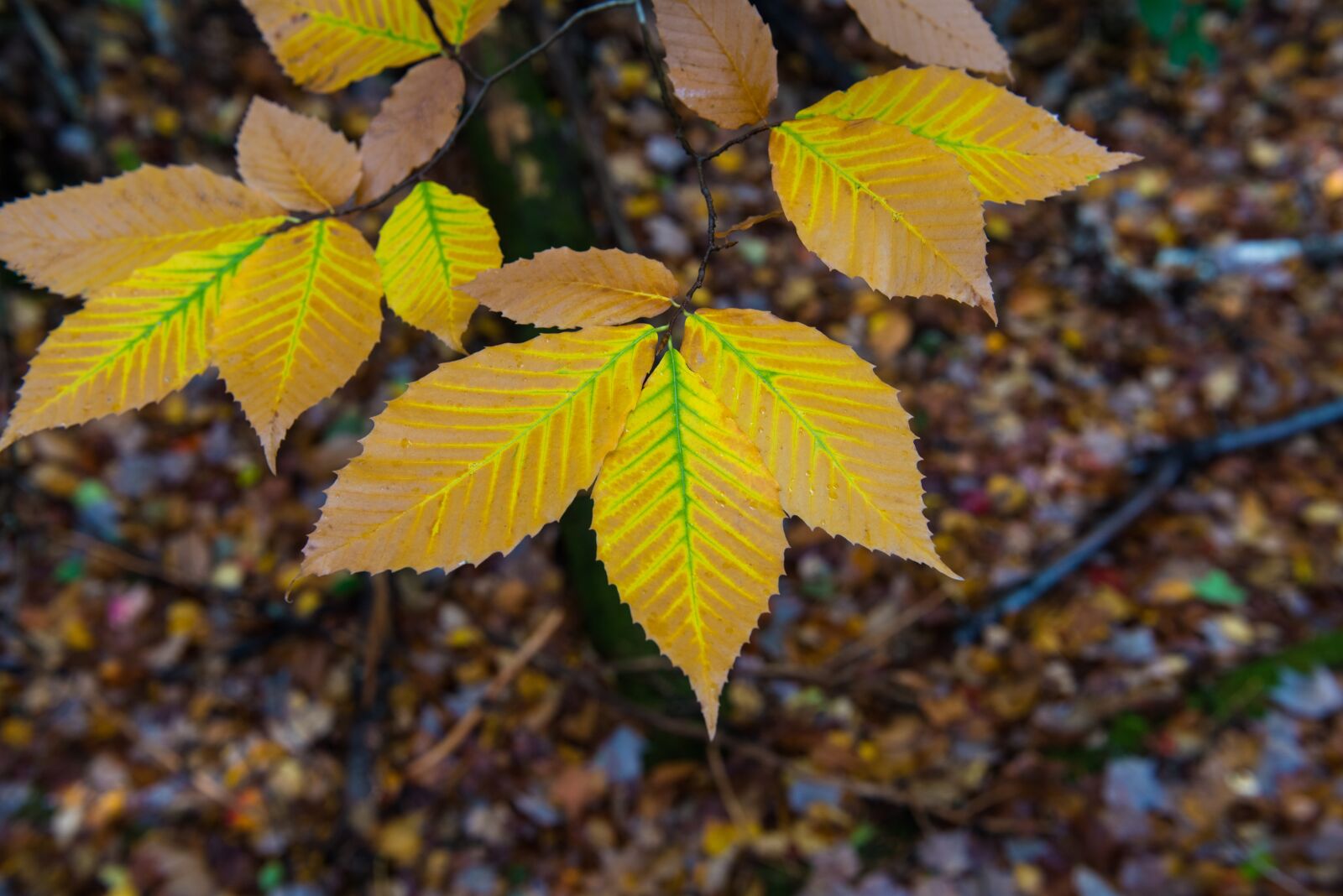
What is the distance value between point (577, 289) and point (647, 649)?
1.35m

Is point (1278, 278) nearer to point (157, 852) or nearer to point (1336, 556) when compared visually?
point (1336, 556)

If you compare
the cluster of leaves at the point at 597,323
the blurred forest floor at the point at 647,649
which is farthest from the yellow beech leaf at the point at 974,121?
the blurred forest floor at the point at 647,649

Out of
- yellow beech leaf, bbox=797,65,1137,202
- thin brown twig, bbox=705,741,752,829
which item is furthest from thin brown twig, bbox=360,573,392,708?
yellow beech leaf, bbox=797,65,1137,202

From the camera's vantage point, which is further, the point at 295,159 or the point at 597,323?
the point at 295,159

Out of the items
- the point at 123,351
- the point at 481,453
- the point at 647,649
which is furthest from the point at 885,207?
the point at 647,649

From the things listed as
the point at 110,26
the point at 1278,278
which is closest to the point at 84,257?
the point at 110,26

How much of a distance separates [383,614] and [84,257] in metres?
1.37

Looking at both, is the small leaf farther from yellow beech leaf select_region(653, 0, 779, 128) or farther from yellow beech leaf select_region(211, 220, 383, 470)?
yellow beech leaf select_region(211, 220, 383, 470)

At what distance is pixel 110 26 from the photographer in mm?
2439

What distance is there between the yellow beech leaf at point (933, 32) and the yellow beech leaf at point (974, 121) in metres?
0.07

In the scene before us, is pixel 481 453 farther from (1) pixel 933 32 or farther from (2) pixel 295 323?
(1) pixel 933 32

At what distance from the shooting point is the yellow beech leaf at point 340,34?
2.21 feet

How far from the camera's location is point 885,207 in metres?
0.57

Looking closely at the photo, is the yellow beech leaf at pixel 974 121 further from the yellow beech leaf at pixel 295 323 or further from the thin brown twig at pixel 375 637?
the thin brown twig at pixel 375 637
